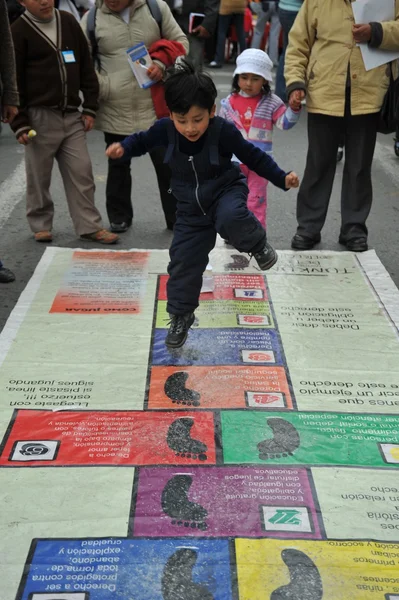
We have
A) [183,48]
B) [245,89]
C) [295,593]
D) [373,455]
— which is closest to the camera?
[295,593]

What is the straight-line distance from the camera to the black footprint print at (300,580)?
6.74 ft

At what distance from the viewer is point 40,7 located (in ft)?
13.5

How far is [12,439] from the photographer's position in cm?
271

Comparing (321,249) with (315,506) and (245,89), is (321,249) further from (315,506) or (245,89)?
(315,506)

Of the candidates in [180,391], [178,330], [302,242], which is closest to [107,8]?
[302,242]

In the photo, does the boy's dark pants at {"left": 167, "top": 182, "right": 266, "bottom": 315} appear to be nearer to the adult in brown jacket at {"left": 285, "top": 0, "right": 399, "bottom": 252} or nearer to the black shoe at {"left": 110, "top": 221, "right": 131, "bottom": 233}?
the adult in brown jacket at {"left": 285, "top": 0, "right": 399, "bottom": 252}

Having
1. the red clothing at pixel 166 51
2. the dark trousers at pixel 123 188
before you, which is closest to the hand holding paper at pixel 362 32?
the red clothing at pixel 166 51

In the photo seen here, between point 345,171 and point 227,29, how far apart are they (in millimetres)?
7159

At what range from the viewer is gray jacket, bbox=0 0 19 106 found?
3928mm

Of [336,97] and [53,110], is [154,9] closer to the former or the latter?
[53,110]

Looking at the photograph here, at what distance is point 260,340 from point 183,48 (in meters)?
1.97

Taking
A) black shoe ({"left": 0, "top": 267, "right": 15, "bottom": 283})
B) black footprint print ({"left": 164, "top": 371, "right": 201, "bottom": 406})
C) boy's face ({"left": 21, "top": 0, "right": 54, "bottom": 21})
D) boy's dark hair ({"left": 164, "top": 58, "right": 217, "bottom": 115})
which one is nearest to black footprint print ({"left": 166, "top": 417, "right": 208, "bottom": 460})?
black footprint print ({"left": 164, "top": 371, "right": 201, "bottom": 406})

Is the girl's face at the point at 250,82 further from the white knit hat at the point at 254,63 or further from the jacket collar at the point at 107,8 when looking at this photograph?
the jacket collar at the point at 107,8

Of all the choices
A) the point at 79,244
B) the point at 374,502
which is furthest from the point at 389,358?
the point at 79,244
